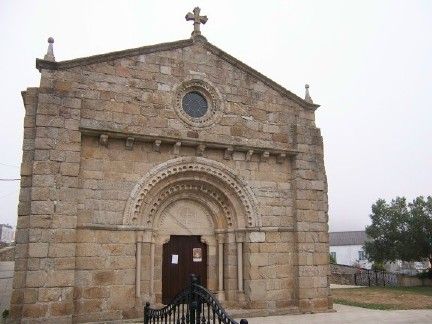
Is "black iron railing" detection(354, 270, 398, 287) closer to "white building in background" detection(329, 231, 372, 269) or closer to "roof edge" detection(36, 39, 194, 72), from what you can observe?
"roof edge" detection(36, 39, 194, 72)

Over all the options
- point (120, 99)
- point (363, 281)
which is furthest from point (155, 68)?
point (363, 281)

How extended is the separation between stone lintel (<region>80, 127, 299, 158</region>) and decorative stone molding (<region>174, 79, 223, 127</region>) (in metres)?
0.57

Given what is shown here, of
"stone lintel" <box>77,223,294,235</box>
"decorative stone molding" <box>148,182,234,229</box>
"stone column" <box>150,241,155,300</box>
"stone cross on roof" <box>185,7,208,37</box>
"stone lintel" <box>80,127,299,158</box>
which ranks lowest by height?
"stone column" <box>150,241,155,300</box>

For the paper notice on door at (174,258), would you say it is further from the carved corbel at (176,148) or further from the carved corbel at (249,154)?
the carved corbel at (249,154)

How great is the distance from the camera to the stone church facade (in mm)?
8930

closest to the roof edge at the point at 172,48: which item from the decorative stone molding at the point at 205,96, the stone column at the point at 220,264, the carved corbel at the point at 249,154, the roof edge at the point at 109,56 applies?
the roof edge at the point at 109,56

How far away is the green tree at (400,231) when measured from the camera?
2212 cm

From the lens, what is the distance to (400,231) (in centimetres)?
2311

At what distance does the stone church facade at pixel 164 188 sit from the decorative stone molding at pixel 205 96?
32 millimetres

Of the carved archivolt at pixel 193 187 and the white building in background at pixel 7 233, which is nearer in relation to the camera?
the carved archivolt at pixel 193 187

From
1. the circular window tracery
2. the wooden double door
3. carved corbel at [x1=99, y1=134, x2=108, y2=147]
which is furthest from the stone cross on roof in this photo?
the wooden double door

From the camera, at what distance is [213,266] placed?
36.1 ft

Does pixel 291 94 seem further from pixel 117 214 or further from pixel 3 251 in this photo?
pixel 3 251

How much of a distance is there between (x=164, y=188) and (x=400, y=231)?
17.5 metres
